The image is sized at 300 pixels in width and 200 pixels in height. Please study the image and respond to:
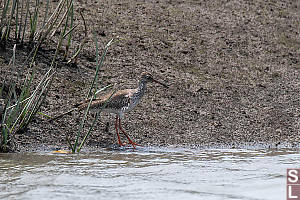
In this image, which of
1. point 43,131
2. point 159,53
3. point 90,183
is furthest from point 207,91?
point 90,183

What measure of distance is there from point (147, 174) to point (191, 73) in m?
5.18

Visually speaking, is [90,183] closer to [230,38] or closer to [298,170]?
[298,170]

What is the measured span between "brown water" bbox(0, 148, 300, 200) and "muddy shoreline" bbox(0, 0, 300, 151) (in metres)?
0.82

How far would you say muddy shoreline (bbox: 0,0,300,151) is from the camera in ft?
29.7

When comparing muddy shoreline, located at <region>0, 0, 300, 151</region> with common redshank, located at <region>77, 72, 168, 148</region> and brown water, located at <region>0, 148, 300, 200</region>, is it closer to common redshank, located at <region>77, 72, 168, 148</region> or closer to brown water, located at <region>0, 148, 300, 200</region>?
common redshank, located at <region>77, 72, 168, 148</region>

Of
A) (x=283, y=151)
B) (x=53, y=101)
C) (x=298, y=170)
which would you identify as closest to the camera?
(x=298, y=170)

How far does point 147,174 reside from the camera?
6.48m

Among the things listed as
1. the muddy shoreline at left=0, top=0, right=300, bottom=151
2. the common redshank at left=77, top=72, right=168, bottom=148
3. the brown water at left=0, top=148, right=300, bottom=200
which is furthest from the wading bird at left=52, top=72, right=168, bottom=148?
the brown water at left=0, top=148, right=300, bottom=200

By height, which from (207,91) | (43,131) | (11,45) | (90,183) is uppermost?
(11,45)

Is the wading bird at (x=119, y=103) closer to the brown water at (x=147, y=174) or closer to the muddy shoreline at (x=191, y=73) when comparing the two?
the muddy shoreline at (x=191, y=73)

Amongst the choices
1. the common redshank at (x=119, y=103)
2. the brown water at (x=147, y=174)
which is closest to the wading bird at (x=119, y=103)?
the common redshank at (x=119, y=103)

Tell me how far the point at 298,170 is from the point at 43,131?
3.84 m

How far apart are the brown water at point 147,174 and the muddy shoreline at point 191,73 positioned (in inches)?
32.1

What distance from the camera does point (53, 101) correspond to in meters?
9.27
